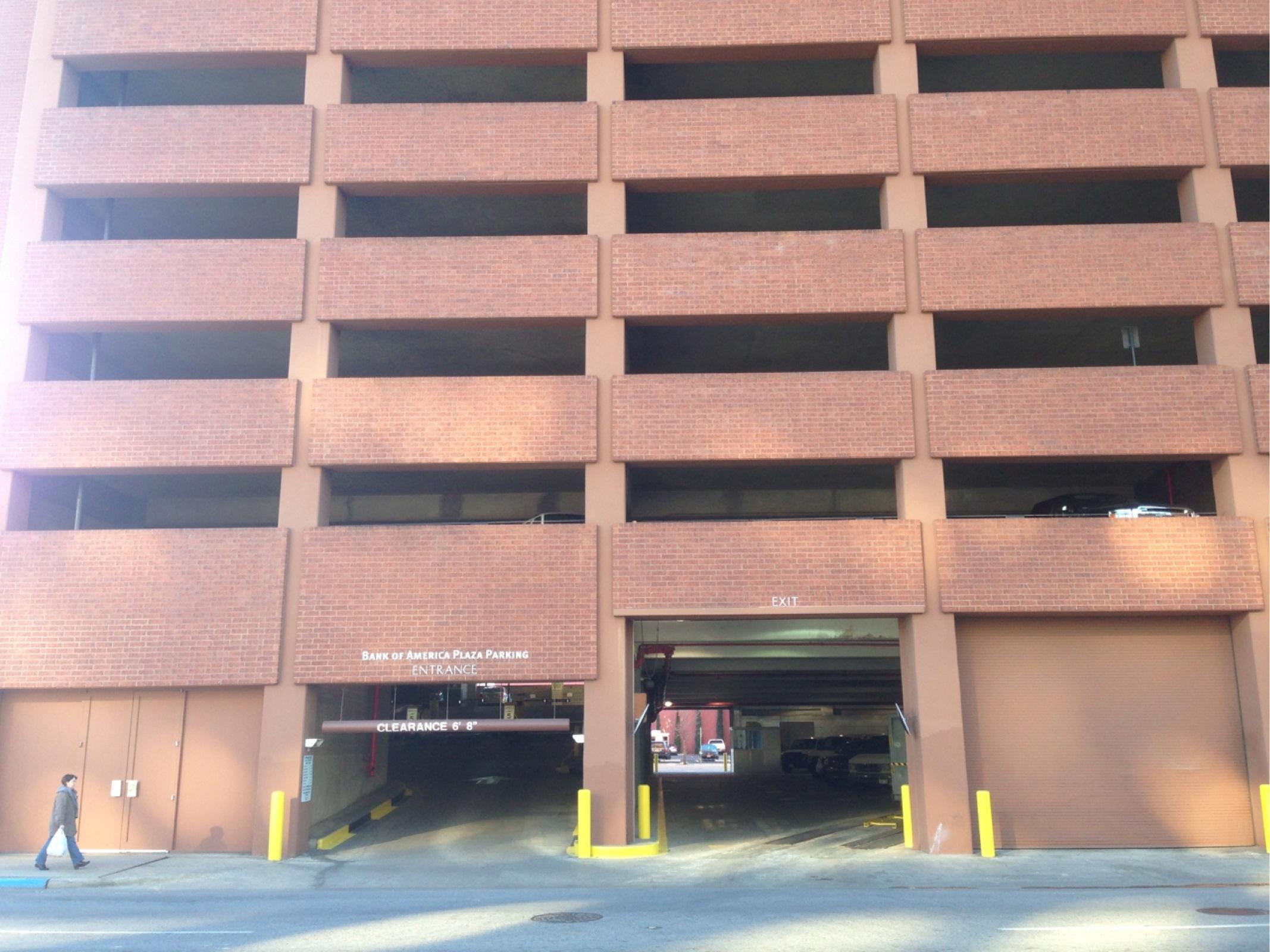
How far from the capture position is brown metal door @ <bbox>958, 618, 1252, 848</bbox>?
19.3 metres

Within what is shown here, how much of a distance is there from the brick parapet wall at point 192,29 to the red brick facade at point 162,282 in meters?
4.35

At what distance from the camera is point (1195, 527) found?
1986 cm

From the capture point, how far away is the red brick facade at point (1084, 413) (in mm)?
20141

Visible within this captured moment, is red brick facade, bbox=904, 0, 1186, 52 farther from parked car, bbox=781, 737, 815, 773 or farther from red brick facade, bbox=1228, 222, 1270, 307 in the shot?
parked car, bbox=781, 737, 815, 773

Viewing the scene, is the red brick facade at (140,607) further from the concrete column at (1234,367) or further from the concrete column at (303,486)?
the concrete column at (1234,367)

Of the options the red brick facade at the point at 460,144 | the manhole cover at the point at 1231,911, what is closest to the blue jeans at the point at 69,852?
the red brick facade at the point at 460,144

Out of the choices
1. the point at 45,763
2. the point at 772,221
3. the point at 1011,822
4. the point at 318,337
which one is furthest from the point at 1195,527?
the point at 45,763

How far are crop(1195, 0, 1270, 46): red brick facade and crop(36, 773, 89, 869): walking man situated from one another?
25777 mm

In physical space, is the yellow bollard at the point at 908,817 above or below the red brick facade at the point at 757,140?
below

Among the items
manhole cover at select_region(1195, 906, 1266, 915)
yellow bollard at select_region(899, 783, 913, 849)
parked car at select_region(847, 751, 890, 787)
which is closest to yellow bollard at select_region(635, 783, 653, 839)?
yellow bollard at select_region(899, 783, 913, 849)

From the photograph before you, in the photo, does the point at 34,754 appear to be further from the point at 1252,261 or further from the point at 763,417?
the point at 1252,261

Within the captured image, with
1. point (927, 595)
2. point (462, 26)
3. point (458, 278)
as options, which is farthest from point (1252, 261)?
point (462, 26)

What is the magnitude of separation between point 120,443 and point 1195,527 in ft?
67.1

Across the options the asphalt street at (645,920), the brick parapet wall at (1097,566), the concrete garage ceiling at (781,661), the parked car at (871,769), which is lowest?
the asphalt street at (645,920)
